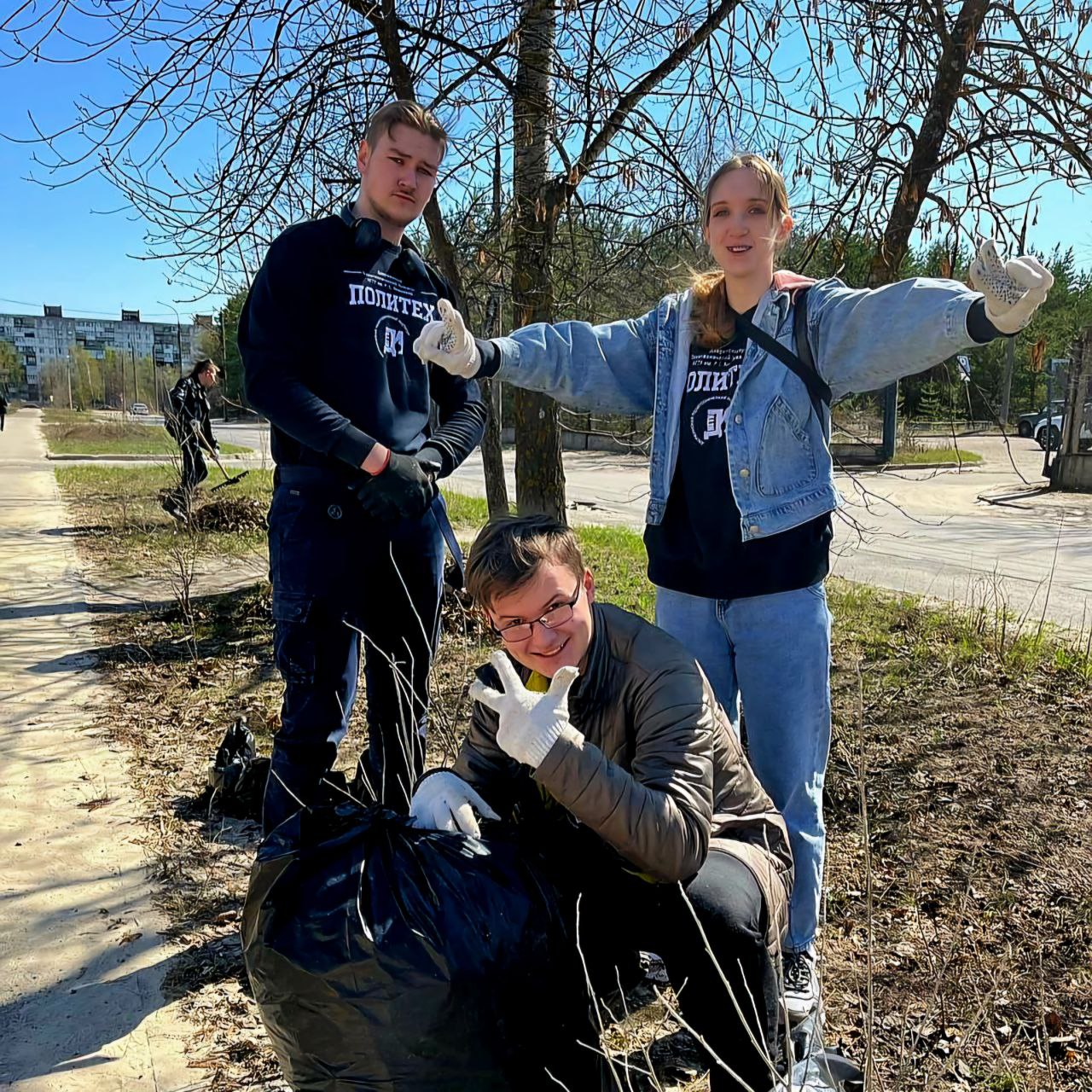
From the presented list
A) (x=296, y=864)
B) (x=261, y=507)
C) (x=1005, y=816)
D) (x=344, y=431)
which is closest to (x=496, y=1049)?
(x=296, y=864)

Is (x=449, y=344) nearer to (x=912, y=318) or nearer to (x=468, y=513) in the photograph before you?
(x=912, y=318)

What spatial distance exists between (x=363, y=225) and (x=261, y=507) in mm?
8380

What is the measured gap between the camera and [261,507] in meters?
10.2

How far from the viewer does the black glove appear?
2154 mm

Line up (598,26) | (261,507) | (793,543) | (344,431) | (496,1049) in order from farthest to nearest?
(261,507) < (598,26) < (344,431) < (793,543) < (496,1049)

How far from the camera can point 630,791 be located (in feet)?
4.50

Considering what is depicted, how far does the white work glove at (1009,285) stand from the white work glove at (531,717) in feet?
3.03

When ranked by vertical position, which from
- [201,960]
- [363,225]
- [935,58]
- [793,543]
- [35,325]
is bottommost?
[201,960]

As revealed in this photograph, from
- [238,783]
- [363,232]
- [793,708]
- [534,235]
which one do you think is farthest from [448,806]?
[534,235]

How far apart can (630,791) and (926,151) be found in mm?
3091

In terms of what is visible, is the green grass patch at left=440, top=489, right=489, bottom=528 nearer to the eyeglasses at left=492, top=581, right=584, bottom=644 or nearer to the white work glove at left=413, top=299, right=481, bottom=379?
the white work glove at left=413, top=299, right=481, bottom=379

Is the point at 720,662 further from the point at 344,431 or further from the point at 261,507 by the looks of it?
the point at 261,507

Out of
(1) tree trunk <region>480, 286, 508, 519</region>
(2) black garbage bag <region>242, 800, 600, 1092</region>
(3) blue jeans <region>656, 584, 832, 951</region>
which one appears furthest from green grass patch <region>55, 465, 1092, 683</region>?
(2) black garbage bag <region>242, 800, 600, 1092</region>

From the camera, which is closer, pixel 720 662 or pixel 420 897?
pixel 420 897
